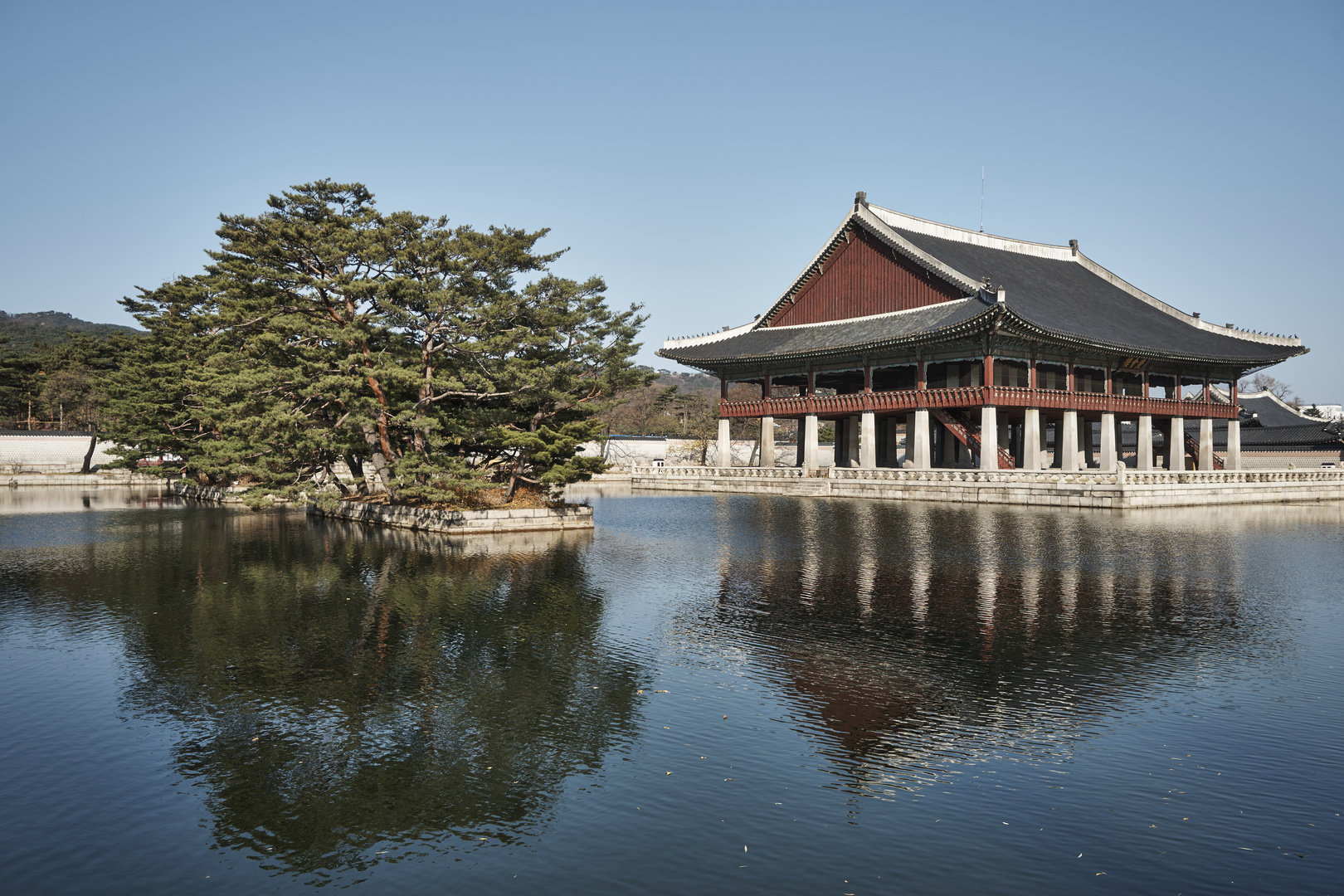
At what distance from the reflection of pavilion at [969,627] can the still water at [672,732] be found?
0.09 meters

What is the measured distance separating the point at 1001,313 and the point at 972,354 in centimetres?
507

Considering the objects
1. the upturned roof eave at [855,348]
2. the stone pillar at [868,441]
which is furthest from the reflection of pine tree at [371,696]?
the stone pillar at [868,441]

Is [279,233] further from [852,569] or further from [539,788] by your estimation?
[539,788]

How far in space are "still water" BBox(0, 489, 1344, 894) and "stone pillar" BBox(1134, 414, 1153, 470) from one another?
41.2 meters

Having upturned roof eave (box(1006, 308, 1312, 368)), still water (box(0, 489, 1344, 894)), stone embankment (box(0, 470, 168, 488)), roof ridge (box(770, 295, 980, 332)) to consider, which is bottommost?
still water (box(0, 489, 1344, 894))

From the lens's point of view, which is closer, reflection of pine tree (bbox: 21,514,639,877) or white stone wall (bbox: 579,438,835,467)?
reflection of pine tree (bbox: 21,514,639,877)

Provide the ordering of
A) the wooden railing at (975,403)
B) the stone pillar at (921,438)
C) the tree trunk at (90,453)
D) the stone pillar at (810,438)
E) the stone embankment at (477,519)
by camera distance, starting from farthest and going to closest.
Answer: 1. the tree trunk at (90,453)
2. the stone pillar at (810,438)
3. the stone pillar at (921,438)
4. the wooden railing at (975,403)
5. the stone embankment at (477,519)

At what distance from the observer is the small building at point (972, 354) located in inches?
2133

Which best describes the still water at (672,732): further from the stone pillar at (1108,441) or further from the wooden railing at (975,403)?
the stone pillar at (1108,441)

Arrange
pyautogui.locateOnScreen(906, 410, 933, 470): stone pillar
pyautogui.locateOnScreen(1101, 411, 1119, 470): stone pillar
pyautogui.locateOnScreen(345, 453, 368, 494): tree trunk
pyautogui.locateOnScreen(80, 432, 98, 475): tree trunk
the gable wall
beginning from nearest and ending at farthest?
pyautogui.locateOnScreen(345, 453, 368, 494): tree trunk
pyautogui.locateOnScreen(906, 410, 933, 470): stone pillar
pyautogui.locateOnScreen(1101, 411, 1119, 470): stone pillar
the gable wall
pyautogui.locateOnScreen(80, 432, 98, 475): tree trunk

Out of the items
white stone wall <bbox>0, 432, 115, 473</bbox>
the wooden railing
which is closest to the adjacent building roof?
the wooden railing

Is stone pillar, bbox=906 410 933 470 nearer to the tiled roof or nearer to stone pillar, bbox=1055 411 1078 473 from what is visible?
the tiled roof

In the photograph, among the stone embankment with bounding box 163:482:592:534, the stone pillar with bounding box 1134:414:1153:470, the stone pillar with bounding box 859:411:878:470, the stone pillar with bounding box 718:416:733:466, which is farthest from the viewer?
the stone pillar with bounding box 718:416:733:466

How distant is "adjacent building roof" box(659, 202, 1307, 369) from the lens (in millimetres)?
55062
